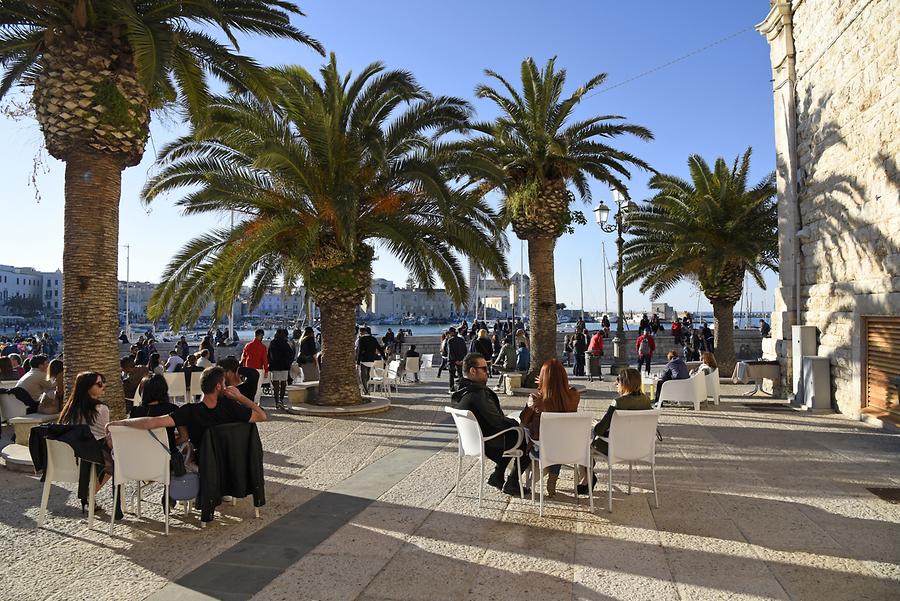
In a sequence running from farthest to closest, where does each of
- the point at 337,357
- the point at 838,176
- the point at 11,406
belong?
the point at 337,357, the point at 838,176, the point at 11,406

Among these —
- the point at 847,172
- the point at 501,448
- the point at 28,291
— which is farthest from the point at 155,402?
the point at 28,291

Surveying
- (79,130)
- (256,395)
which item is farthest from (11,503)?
(79,130)

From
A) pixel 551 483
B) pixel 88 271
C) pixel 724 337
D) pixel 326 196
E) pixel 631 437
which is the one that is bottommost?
pixel 551 483

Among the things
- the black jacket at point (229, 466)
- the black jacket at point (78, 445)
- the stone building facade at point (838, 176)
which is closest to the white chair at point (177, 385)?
the black jacket at point (78, 445)

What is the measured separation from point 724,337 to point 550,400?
14.4m

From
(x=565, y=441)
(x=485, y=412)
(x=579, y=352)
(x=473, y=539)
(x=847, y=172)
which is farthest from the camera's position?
(x=579, y=352)

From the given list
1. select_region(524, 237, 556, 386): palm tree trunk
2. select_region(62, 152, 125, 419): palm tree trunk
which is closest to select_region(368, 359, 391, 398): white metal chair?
select_region(524, 237, 556, 386): palm tree trunk

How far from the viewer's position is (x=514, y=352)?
16.5 meters

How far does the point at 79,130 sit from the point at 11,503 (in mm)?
4440

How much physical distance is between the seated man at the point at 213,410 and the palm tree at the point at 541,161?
1001 cm

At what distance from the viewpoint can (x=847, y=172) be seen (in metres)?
11.1

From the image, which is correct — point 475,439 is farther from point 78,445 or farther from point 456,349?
point 456,349

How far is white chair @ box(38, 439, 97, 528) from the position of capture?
543 centimetres

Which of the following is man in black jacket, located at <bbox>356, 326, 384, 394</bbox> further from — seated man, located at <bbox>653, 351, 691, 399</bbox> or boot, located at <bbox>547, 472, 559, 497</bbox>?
boot, located at <bbox>547, 472, 559, 497</bbox>
